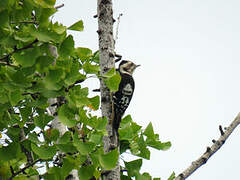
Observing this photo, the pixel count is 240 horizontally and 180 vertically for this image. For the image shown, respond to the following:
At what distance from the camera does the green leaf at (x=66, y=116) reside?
3.50 metres

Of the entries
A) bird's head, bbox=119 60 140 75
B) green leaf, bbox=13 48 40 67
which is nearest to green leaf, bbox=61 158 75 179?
green leaf, bbox=13 48 40 67

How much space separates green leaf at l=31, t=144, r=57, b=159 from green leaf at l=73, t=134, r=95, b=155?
19 centimetres

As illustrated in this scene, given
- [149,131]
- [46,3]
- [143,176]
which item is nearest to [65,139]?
[46,3]

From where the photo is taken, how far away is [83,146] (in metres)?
3.55

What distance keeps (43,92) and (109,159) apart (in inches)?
33.4

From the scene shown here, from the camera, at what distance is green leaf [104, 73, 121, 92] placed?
147 inches

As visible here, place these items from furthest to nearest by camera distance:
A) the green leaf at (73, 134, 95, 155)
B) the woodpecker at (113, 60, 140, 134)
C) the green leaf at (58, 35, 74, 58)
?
the woodpecker at (113, 60, 140, 134) < the green leaf at (73, 134, 95, 155) < the green leaf at (58, 35, 74, 58)

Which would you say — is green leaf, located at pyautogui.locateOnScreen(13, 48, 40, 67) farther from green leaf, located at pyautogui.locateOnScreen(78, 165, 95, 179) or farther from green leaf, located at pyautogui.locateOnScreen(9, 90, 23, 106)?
green leaf, located at pyautogui.locateOnScreen(78, 165, 95, 179)

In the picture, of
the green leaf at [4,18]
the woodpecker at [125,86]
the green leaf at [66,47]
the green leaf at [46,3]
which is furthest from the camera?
the woodpecker at [125,86]

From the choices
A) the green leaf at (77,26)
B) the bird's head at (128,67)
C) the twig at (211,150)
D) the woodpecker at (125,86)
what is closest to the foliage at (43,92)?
the green leaf at (77,26)

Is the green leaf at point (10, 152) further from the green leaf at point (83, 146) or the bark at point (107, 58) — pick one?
the bark at point (107, 58)

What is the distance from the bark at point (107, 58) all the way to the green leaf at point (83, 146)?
1.13ft

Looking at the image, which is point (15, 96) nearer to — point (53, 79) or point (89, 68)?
point (53, 79)

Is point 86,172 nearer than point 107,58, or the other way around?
point 86,172
